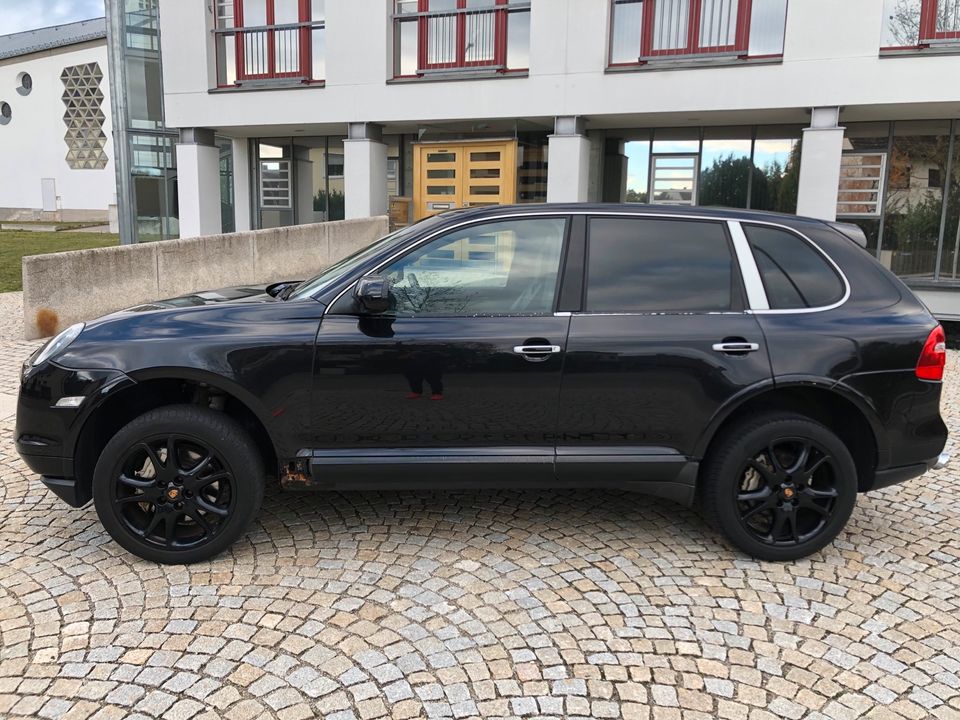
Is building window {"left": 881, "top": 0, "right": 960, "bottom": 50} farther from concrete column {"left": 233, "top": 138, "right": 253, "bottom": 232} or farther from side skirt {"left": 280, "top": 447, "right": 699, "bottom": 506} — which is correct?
concrete column {"left": 233, "top": 138, "right": 253, "bottom": 232}

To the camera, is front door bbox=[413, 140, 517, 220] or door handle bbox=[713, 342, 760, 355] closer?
door handle bbox=[713, 342, 760, 355]

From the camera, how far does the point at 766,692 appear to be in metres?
2.97

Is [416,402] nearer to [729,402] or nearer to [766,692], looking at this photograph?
[729,402]

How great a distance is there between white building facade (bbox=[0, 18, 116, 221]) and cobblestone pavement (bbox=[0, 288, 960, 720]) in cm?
4713

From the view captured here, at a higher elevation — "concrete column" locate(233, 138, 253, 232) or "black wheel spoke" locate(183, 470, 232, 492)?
"concrete column" locate(233, 138, 253, 232)

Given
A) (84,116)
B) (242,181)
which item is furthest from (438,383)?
(84,116)

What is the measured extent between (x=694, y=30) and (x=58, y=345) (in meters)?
13.3

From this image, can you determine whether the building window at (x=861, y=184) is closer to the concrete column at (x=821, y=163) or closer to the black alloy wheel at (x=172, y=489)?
the concrete column at (x=821, y=163)

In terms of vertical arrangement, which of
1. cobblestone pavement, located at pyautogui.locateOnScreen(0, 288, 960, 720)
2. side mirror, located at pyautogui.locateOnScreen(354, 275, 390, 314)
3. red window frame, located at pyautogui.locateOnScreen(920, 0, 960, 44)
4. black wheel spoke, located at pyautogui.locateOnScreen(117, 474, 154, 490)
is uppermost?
red window frame, located at pyautogui.locateOnScreen(920, 0, 960, 44)

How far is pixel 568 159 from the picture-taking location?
49.6 ft

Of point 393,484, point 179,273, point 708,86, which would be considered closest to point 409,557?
point 393,484

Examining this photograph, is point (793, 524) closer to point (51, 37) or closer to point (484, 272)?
point (484, 272)

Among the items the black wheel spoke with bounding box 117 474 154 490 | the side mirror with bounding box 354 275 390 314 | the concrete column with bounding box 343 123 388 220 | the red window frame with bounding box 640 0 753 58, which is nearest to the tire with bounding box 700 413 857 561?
the side mirror with bounding box 354 275 390 314

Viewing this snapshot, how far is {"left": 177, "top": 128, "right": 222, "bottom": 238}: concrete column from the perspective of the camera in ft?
60.0
